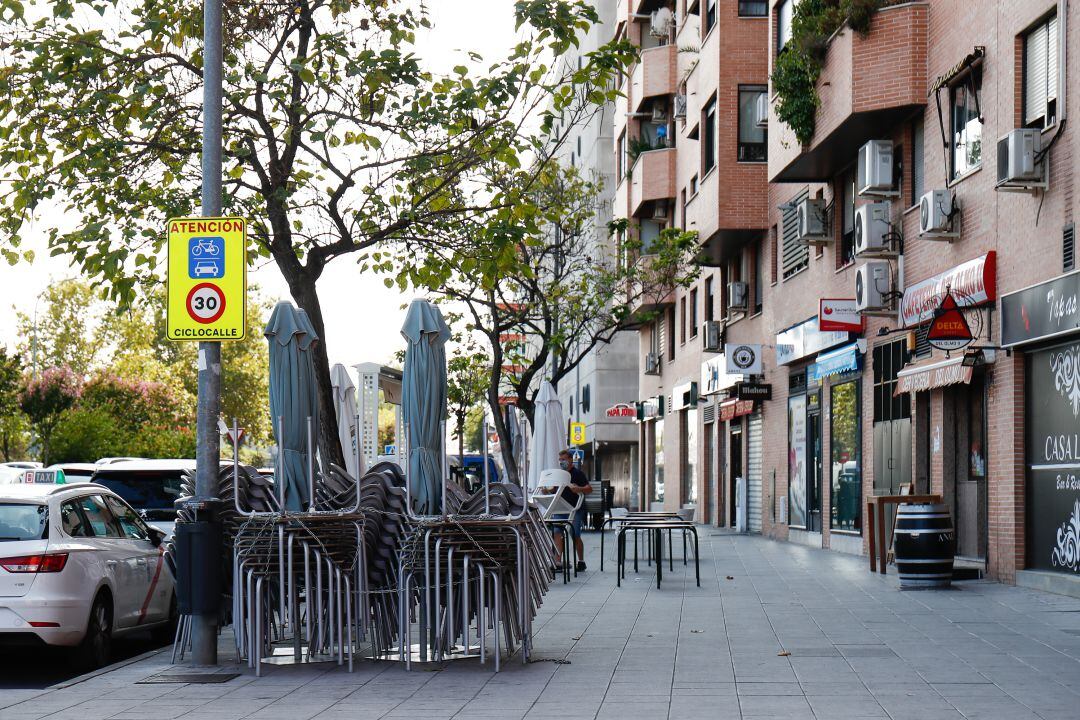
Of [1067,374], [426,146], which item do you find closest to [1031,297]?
[1067,374]

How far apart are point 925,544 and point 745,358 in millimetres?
14906

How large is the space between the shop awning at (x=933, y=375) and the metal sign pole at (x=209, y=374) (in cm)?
984

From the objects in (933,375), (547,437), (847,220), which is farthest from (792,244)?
(933,375)

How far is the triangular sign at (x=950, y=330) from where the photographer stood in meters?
16.7

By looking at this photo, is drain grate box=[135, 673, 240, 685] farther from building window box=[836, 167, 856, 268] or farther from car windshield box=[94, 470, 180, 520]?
building window box=[836, 167, 856, 268]

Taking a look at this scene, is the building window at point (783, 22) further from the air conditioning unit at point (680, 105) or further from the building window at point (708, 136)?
the air conditioning unit at point (680, 105)

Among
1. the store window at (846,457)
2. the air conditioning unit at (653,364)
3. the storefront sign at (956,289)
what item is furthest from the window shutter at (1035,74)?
the air conditioning unit at (653,364)

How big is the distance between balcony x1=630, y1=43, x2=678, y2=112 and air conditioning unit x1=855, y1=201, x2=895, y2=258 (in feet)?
66.9

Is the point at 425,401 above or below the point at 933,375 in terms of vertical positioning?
below

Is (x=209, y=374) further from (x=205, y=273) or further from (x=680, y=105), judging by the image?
(x=680, y=105)

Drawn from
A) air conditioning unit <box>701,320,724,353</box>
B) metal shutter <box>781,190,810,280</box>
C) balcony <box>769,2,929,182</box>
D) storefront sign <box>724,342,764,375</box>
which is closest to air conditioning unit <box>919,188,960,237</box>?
balcony <box>769,2,929,182</box>

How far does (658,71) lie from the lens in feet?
136

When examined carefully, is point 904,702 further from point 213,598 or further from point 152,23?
point 152,23

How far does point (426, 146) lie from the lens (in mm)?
16344
